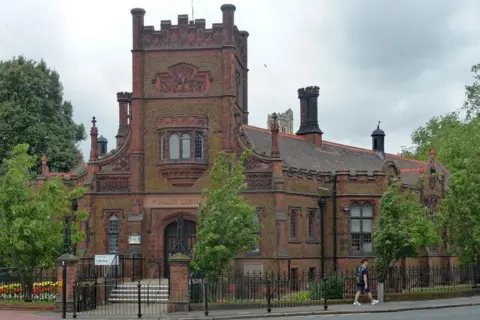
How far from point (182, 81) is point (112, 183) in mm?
5801

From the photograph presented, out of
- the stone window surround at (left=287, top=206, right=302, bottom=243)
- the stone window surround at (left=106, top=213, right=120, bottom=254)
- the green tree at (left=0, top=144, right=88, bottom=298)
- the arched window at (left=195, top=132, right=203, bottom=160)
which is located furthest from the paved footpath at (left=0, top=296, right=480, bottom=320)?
the arched window at (left=195, top=132, right=203, bottom=160)

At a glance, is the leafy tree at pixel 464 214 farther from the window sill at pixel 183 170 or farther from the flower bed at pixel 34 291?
the flower bed at pixel 34 291

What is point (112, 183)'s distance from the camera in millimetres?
38312

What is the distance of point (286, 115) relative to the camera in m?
143

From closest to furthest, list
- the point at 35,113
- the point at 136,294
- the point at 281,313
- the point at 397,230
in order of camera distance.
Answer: the point at 281,313, the point at 397,230, the point at 136,294, the point at 35,113

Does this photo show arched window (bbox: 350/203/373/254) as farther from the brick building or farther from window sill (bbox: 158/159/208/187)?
window sill (bbox: 158/159/208/187)

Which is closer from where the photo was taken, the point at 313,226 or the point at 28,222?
the point at 28,222

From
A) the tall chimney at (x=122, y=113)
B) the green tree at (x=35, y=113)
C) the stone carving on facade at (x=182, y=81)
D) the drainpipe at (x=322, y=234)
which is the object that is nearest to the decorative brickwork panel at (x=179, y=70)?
the stone carving on facade at (x=182, y=81)

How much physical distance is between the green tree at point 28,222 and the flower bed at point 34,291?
0.46 m

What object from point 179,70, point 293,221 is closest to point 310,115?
point 293,221

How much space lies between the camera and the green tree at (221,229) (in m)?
30.3

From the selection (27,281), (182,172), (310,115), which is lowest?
(27,281)

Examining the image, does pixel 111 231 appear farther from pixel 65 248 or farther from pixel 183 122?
pixel 65 248

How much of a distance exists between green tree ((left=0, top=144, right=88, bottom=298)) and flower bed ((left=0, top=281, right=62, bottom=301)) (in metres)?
0.46
